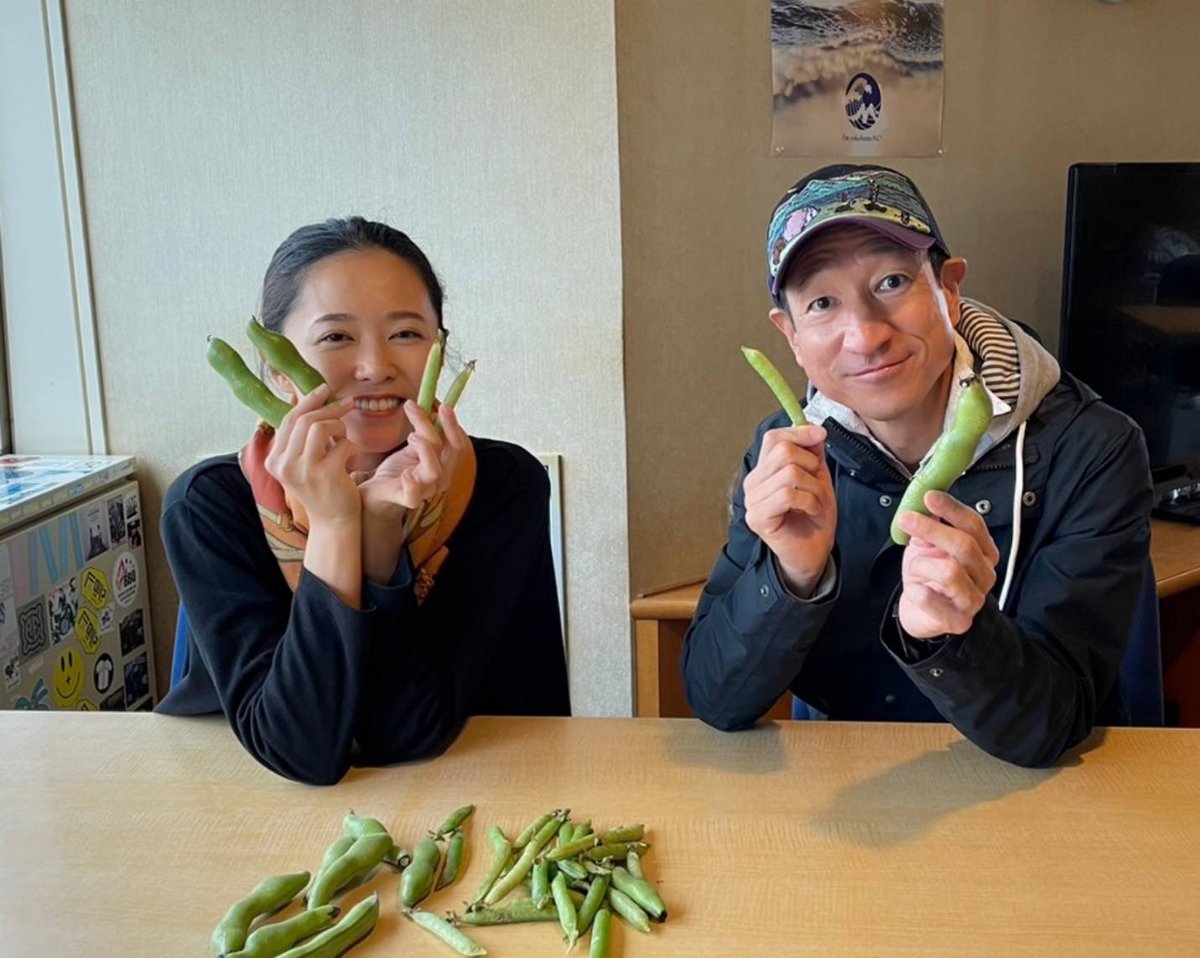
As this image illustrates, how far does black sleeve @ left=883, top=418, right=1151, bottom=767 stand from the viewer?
116 centimetres

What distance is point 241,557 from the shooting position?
4.43 ft

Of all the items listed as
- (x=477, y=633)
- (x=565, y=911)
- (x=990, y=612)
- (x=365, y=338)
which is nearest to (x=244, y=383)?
(x=365, y=338)

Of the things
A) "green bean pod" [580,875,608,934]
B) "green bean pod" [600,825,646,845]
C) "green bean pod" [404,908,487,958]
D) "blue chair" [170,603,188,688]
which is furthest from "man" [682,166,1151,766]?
"blue chair" [170,603,188,688]

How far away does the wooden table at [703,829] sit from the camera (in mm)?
944

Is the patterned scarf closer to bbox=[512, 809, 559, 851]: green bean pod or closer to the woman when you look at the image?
the woman

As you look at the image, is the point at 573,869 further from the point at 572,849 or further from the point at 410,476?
the point at 410,476

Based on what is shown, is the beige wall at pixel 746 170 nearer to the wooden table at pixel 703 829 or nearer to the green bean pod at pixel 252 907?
the wooden table at pixel 703 829

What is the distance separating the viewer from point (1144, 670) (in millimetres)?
1516

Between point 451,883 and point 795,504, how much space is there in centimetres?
49

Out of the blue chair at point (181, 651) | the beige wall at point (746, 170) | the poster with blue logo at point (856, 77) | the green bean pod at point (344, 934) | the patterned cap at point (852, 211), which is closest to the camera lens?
the green bean pod at point (344, 934)

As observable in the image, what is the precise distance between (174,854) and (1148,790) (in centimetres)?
94

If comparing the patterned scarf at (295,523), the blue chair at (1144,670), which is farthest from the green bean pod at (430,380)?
the blue chair at (1144,670)

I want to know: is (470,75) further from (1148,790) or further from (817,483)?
(1148,790)

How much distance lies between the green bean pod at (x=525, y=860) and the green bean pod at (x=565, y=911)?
0.12ft
